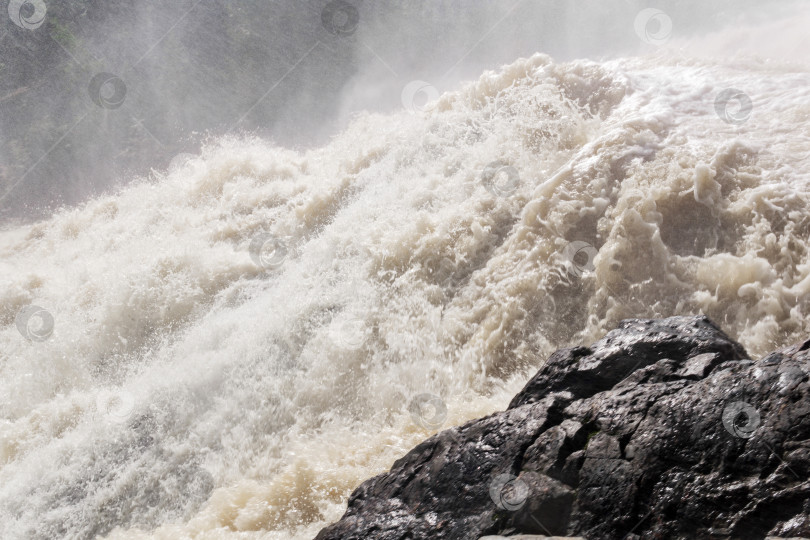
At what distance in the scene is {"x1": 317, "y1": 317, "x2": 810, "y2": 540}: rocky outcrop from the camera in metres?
2.16

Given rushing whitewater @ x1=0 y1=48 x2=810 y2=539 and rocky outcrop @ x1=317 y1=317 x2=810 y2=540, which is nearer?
rocky outcrop @ x1=317 y1=317 x2=810 y2=540

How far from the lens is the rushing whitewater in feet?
13.0

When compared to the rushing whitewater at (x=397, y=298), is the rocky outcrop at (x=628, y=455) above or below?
below

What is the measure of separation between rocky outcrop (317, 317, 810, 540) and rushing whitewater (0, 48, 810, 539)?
0.81m

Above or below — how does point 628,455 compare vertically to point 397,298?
below

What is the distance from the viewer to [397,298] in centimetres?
518

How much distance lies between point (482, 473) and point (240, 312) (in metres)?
3.77

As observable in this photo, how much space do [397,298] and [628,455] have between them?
2.95 metres

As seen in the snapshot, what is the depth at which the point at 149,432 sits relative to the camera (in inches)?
182

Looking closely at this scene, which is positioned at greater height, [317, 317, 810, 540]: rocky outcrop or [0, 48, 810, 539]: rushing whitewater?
[0, 48, 810, 539]: rushing whitewater

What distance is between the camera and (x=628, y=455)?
2.50 metres

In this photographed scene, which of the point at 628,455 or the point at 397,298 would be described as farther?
the point at 397,298

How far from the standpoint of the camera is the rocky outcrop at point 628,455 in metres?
2.16

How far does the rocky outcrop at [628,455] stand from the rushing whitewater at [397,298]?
2.65ft
